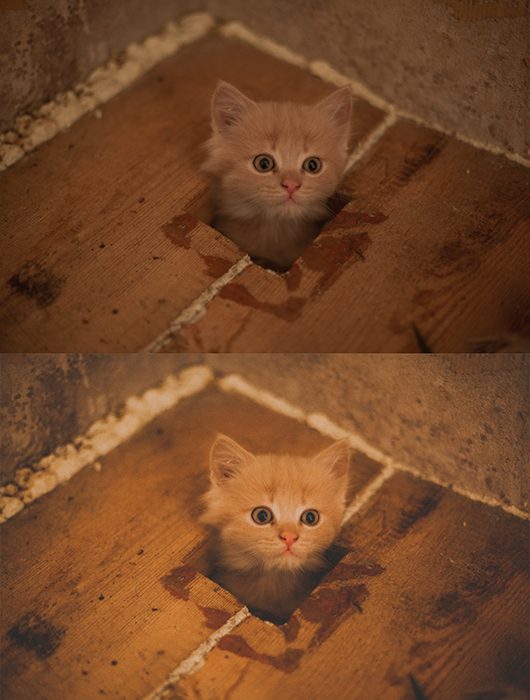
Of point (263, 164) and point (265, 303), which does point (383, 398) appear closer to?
point (265, 303)

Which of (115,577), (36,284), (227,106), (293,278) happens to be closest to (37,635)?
(115,577)

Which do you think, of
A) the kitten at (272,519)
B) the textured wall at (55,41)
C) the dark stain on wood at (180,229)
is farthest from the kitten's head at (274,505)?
the textured wall at (55,41)

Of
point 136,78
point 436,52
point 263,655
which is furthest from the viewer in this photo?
point 136,78

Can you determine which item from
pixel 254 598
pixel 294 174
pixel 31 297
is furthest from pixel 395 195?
pixel 254 598

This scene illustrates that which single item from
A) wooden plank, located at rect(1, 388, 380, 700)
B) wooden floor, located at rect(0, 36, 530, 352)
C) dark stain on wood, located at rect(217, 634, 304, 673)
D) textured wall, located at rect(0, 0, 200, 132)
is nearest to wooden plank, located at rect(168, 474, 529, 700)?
dark stain on wood, located at rect(217, 634, 304, 673)

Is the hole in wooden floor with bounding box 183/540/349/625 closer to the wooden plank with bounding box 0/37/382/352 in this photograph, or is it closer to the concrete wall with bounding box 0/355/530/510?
the concrete wall with bounding box 0/355/530/510
